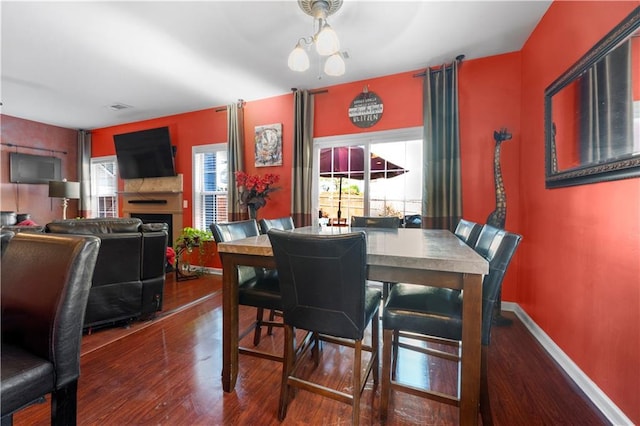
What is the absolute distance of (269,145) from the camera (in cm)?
401

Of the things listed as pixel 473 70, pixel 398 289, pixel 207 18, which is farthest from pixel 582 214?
pixel 207 18

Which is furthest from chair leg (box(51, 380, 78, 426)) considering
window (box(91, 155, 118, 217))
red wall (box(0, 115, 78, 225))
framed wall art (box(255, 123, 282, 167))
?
red wall (box(0, 115, 78, 225))

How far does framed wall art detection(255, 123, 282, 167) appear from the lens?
3.95 meters

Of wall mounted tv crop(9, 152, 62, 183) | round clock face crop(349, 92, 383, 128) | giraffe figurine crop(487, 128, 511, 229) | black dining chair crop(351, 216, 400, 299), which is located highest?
round clock face crop(349, 92, 383, 128)

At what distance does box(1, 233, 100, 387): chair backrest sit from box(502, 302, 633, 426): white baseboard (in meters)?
2.46

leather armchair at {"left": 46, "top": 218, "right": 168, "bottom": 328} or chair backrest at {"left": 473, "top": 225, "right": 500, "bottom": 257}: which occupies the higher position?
chair backrest at {"left": 473, "top": 225, "right": 500, "bottom": 257}

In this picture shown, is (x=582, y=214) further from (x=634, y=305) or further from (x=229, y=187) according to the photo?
(x=229, y=187)

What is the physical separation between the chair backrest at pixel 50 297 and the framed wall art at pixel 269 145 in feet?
10.2

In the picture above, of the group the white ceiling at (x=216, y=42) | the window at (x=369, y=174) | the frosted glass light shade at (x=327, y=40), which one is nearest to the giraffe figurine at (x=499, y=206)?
the window at (x=369, y=174)

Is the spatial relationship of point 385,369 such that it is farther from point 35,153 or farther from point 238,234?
point 35,153

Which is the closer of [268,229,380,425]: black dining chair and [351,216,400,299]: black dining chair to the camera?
[268,229,380,425]: black dining chair

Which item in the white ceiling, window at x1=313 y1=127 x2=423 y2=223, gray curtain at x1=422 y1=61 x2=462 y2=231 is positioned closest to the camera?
the white ceiling

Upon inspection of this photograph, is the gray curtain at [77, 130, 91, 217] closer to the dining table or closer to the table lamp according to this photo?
the table lamp

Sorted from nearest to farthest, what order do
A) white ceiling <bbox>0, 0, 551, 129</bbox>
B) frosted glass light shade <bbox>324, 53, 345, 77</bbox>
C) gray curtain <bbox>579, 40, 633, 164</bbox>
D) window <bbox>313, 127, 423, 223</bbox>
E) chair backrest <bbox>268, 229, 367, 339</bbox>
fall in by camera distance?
chair backrest <bbox>268, 229, 367, 339</bbox>
gray curtain <bbox>579, 40, 633, 164</bbox>
frosted glass light shade <bbox>324, 53, 345, 77</bbox>
white ceiling <bbox>0, 0, 551, 129</bbox>
window <bbox>313, 127, 423, 223</bbox>
